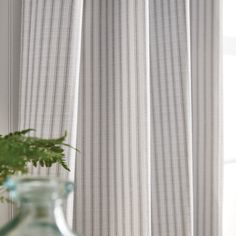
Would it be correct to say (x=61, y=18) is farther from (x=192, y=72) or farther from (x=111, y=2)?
(x=192, y=72)

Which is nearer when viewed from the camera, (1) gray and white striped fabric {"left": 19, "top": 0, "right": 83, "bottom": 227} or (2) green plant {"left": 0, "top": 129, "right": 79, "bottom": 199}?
(2) green plant {"left": 0, "top": 129, "right": 79, "bottom": 199}

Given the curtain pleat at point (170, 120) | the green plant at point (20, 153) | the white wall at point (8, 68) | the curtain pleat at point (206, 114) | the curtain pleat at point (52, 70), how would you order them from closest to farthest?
the green plant at point (20, 153), the curtain pleat at point (52, 70), the white wall at point (8, 68), the curtain pleat at point (170, 120), the curtain pleat at point (206, 114)

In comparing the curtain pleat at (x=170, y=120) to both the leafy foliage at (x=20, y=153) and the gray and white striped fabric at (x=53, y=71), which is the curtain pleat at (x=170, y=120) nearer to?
the gray and white striped fabric at (x=53, y=71)

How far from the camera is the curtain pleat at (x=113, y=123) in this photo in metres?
1.66

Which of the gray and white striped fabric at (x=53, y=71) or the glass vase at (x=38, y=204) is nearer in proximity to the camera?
the glass vase at (x=38, y=204)

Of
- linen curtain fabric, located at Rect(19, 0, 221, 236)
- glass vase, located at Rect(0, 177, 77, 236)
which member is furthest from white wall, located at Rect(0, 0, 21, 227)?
glass vase, located at Rect(0, 177, 77, 236)

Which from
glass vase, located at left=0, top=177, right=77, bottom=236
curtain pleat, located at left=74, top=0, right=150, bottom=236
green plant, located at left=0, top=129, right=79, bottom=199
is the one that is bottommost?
glass vase, located at left=0, top=177, right=77, bottom=236

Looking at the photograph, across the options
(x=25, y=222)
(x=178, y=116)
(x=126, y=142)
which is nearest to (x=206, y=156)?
(x=178, y=116)

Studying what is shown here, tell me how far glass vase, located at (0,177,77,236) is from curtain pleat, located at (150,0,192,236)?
1.26m

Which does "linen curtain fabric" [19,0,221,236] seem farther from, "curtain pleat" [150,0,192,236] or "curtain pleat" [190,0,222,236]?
"curtain pleat" [190,0,222,236]

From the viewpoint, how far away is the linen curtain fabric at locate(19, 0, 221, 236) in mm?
1493

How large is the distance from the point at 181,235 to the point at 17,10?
89 cm

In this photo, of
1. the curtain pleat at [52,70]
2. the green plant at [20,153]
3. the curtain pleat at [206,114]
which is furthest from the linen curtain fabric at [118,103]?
the green plant at [20,153]

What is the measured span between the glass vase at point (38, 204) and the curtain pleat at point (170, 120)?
4.15 feet
